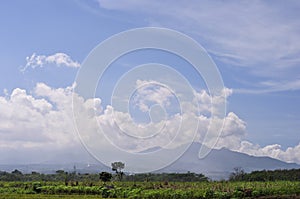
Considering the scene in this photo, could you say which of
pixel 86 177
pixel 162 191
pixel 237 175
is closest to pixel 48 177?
pixel 86 177

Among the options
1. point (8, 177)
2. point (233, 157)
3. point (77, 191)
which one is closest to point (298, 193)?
point (77, 191)

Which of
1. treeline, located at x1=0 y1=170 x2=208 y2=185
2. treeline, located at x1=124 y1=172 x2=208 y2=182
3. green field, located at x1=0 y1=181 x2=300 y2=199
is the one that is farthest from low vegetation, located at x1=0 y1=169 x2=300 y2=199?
treeline, located at x1=0 y1=170 x2=208 y2=185

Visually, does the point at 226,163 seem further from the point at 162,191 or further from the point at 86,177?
the point at 162,191

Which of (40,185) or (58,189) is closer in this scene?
(58,189)

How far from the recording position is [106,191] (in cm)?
2905

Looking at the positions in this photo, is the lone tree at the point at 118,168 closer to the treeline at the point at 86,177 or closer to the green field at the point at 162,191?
the treeline at the point at 86,177

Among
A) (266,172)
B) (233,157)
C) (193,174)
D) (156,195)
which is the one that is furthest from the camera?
(233,157)

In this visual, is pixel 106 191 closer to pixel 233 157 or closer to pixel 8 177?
pixel 8 177

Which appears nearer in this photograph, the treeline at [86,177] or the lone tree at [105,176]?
the lone tree at [105,176]

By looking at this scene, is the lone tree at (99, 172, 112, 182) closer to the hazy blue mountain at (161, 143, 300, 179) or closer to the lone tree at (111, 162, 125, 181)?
the lone tree at (111, 162, 125, 181)

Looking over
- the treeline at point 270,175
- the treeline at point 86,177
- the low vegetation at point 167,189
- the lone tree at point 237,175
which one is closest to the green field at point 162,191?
the low vegetation at point 167,189

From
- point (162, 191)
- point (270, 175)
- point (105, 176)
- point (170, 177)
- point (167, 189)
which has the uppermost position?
point (170, 177)

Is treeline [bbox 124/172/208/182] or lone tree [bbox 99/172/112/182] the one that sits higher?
Answer: treeline [bbox 124/172/208/182]

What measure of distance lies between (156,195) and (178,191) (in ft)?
4.15
